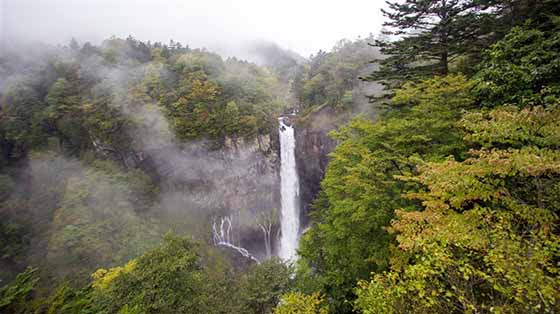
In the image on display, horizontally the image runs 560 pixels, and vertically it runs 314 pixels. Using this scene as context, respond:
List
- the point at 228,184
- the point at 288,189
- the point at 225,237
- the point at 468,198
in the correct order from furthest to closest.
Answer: the point at 228,184 < the point at 288,189 < the point at 225,237 < the point at 468,198

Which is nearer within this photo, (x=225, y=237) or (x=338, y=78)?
(x=225, y=237)

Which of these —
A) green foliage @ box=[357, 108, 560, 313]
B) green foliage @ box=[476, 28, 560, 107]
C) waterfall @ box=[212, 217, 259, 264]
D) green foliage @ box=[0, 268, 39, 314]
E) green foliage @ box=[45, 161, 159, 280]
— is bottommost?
waterfall @ box=[212, 217, 259, 264]

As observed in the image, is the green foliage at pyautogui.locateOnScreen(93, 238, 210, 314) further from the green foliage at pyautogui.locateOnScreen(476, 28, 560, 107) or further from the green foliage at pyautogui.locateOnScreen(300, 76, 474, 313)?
the green foliage at pyautogui.locateOnScreen(476, 28, 560, 107)

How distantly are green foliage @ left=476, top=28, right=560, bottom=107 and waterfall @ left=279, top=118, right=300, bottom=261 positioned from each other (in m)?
21.9

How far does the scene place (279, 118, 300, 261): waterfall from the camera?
27.8 metres

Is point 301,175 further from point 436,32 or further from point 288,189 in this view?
point 436,32

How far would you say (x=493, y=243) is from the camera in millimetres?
3688

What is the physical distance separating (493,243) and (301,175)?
24.2 m

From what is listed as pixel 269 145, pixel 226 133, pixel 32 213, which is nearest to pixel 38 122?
pixel 32 213

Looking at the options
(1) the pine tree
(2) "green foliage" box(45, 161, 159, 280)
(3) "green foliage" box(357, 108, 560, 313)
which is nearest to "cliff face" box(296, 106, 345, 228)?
(1) the pine tree

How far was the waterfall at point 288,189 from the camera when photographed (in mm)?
27797

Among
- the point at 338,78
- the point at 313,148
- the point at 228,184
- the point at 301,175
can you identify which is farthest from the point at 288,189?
the point at 338,78

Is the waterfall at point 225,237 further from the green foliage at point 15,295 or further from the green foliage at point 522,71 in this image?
the green foliage at point 522,71

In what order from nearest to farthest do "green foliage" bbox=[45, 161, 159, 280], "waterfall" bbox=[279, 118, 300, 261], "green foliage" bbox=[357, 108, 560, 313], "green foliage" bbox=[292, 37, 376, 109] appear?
"green foliage" bbox=[357, 108, 560, 313], "green foliage" bbox=[45, 161, 159, 280], "green foliage" bbox=[292, 37, 376, 109], "waterfall" bbox=[279, 118, 300, 261]
